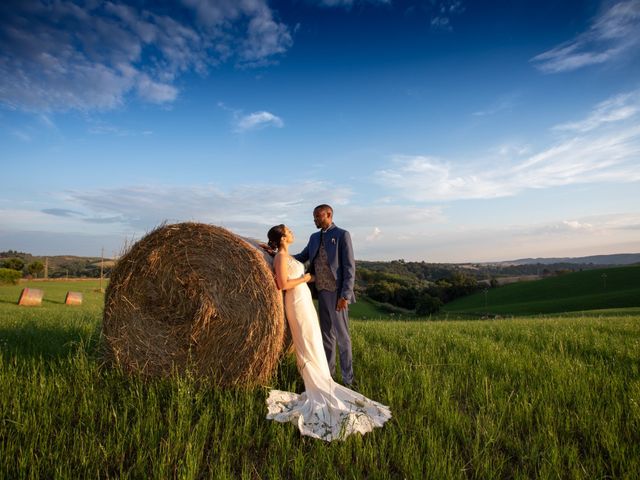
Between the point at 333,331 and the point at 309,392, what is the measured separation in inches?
46.7

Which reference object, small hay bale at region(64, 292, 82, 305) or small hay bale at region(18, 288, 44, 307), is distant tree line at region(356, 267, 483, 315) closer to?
small hay bale at region(64, 292, 82, 305)

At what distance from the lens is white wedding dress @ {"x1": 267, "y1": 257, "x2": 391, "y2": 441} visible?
Result: 4.23 metres

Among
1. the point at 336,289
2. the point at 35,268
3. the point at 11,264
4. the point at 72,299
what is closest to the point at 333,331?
the point at 336,289

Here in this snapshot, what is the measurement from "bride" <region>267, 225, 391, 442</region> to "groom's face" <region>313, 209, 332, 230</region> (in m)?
0.66

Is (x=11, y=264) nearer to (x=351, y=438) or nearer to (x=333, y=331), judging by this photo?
(x=333, y=331)

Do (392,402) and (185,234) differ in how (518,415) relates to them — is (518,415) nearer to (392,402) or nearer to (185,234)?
(392,402)

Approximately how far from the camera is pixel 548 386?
510 centimetres

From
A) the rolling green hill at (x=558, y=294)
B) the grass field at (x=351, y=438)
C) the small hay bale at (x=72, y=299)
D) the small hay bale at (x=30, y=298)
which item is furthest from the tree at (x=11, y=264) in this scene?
the rolling green hill at (x=558, y=294)

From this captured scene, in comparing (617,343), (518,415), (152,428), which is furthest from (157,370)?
(617,343)

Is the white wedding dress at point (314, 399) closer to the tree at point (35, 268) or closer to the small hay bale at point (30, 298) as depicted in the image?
the small hay bale at point (30, 298)

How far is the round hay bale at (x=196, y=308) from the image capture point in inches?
219

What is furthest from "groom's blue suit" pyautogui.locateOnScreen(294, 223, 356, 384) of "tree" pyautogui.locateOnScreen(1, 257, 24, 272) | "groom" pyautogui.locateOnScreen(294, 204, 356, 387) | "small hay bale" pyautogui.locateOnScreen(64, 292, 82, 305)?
"tree" pyautogui.locateOnScreen(1, 257, 24, 272)

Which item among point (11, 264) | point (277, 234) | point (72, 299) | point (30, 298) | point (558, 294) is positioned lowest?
point (558, 294)

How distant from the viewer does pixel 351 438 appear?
3.93 m
